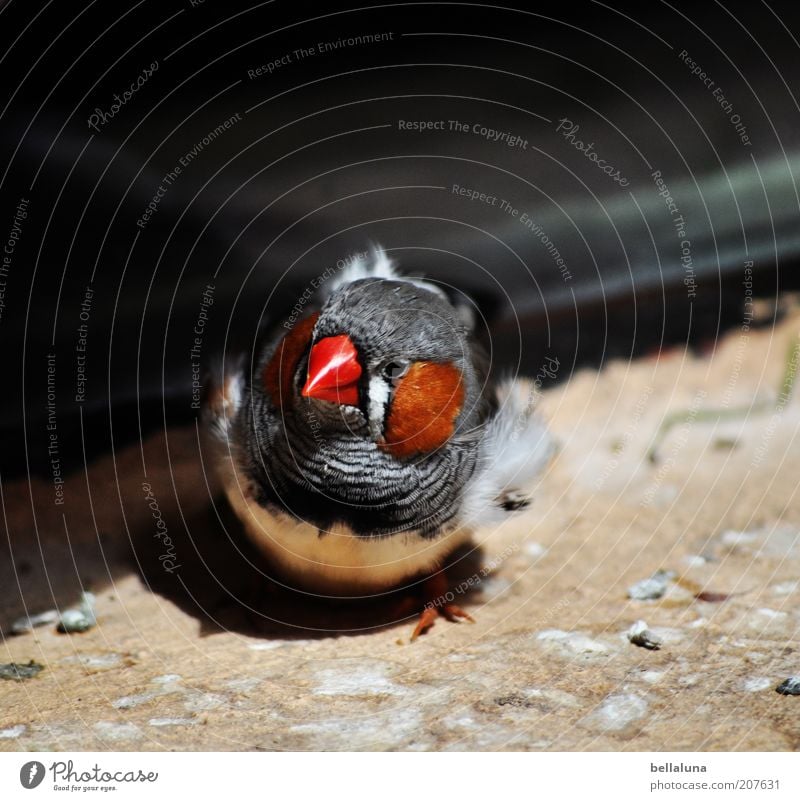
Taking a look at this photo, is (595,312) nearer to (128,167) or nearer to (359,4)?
(359,4)

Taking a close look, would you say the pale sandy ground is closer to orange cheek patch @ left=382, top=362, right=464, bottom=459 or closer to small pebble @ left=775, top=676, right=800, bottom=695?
small pebble @ left=775, top=676, right=800, bottom=695

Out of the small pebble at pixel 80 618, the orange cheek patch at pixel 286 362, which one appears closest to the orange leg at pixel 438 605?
the orange cheek patch at pixel 286 362

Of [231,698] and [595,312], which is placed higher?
[595,312]

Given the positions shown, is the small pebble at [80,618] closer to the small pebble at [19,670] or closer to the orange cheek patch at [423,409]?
the small pebble at [19,670]

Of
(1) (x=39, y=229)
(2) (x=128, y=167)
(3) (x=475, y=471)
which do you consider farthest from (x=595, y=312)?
(1) (x=39, y=229)
